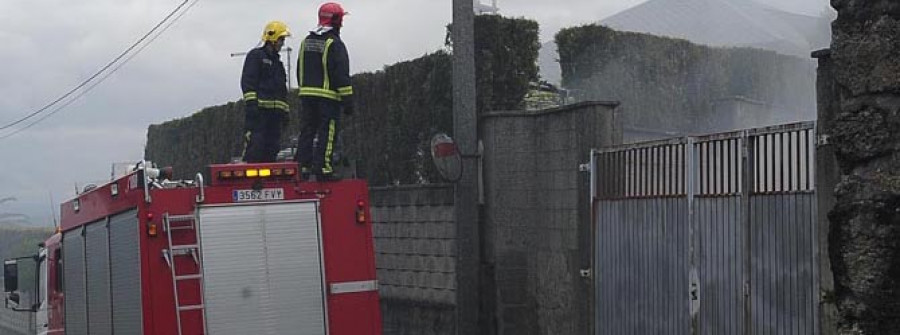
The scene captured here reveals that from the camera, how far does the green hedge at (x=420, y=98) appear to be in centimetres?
1231

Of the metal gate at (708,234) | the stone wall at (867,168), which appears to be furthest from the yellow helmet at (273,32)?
the stone wall at (867,168)

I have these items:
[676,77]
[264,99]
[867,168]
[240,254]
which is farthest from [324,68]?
[867,168]

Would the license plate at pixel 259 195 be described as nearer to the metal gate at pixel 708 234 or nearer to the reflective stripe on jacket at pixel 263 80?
the reflective stripe on jacket at pixel 263 80

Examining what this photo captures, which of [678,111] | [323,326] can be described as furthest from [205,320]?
[678,111]

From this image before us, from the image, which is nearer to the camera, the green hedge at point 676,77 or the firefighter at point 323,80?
the firefighter at point 323,80

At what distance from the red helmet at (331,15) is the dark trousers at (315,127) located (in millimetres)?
652

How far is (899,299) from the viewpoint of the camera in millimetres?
2863

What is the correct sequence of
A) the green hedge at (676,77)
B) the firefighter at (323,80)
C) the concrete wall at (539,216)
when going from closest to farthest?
the firefighter at (323,80), the concrete wall at (539,216), the green hedge at (676,77)

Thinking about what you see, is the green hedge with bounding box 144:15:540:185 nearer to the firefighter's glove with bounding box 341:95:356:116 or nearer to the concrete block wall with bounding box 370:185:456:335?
the concrete block wall with bounding box 370:185:456:335

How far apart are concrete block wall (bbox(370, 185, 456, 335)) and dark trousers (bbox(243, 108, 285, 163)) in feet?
7.88

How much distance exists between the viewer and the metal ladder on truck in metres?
7.97

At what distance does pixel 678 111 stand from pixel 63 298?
26.0 feet

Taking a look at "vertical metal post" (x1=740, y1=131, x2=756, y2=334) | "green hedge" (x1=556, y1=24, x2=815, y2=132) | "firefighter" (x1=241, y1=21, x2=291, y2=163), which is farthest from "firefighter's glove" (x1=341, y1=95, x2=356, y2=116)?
"green hedge" (x1=556, y1=24, x2=815, y2=132)

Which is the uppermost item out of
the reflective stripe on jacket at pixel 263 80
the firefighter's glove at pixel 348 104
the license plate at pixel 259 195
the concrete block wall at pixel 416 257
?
the reflective stripe on jacket at pixel 263 80
